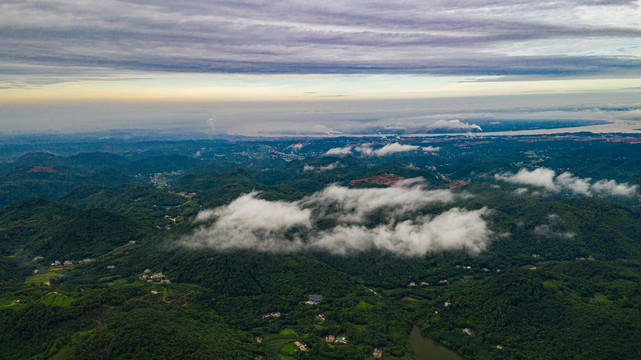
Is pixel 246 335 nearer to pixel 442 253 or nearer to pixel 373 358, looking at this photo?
pixel 373 358

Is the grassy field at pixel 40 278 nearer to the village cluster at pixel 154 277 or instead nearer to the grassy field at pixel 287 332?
the village cluster at pixel 154 277

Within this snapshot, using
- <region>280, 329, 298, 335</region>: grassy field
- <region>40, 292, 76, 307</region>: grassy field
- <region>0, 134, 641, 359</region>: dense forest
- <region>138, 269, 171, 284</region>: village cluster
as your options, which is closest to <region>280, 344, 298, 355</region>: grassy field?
<region>0, 134, 641, 359</region>: dense forest

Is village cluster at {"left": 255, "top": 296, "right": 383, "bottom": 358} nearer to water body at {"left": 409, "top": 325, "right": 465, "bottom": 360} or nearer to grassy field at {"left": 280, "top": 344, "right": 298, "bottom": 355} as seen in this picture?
grassy field at {"left": 280, "top": 344, "right": 298, "bottom": 355}

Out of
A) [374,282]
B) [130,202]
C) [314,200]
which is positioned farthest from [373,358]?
[130,202]

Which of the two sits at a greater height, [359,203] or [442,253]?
[359,203]

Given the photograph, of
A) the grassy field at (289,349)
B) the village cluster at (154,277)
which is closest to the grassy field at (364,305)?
the grassy field at (289,349)

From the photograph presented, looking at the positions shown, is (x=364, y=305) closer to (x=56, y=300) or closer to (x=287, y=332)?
(x=287, y=332)
